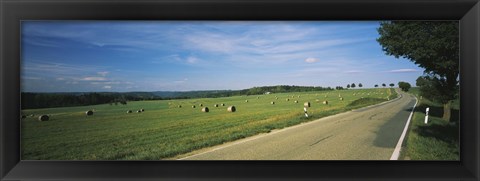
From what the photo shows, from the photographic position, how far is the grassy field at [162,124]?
355 centimetres

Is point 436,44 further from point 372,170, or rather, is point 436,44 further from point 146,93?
point 146,93

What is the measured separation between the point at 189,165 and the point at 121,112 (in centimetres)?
135

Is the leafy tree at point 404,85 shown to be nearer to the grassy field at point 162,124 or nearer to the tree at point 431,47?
the grassy field at point 162,124

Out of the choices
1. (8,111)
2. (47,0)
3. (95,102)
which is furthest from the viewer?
(95,102)

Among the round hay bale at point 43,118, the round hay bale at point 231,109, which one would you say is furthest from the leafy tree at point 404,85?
the round hay bale at point 43,118

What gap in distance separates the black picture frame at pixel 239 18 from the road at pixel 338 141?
0.32 m

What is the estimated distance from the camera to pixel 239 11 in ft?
9.85

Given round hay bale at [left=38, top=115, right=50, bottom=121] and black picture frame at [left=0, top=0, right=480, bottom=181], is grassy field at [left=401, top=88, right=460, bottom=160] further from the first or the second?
round hay bale at [left=38, top=115, right=50, bottom=121]

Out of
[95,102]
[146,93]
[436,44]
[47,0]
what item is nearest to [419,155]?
[436,44]

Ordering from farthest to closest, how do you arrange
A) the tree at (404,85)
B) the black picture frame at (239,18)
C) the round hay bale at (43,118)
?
the tree at (404,85)
the round hay bale at (43,118)
the black picture frame at (239,18)

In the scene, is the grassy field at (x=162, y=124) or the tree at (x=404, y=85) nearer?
the grassy field at (x=162, y=124)

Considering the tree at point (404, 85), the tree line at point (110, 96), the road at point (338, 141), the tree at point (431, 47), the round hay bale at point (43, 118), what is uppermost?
the tree at point (431, 47)

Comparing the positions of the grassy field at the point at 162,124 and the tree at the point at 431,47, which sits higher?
the tree at the point at 431,47

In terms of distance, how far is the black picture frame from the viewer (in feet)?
9.78
